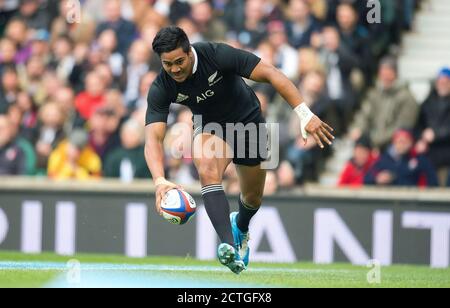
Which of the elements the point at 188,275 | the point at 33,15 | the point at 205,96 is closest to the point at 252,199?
the point at 188,275

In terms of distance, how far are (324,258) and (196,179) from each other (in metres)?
2.24

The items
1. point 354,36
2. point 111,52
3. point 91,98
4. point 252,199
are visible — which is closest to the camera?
point 252,199

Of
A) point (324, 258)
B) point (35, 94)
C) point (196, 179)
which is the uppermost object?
point (35, 94)

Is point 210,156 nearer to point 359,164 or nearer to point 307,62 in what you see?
point 359,164

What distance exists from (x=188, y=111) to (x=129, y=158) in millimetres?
1101

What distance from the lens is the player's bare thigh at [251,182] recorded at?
10.5 m

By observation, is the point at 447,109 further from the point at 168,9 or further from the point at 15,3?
the point at 15,3

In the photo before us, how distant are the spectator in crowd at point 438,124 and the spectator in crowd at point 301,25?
2275 millimetres

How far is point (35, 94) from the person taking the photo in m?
17.6

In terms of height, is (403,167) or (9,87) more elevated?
(9,87)

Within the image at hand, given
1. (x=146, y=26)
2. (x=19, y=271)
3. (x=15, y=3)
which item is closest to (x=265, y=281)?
(x=19, y=271)

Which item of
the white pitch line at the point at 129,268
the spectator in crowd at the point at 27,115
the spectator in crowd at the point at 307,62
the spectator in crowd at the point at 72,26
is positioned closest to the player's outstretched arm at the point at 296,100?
the white pitch line at the point at 129,268

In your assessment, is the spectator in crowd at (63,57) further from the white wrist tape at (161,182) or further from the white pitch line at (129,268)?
the white wrist tape at (161,182)

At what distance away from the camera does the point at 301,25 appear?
1652 centimetres
